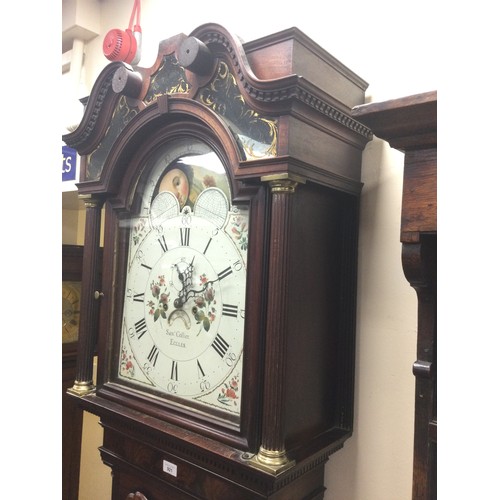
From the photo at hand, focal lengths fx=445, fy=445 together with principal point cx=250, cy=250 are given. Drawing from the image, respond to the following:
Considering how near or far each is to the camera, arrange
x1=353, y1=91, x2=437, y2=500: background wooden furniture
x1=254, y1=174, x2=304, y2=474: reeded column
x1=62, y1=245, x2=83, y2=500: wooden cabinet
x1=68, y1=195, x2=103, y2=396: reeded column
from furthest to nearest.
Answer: x1=62, y1=245, x2=83, y2=500: wooden cabinet
x1=68, y1=195, x2=103, y2=396: reeded column
x1=254, y1=174, x2=304, y2=474: reeded column
x1=353, y1=91, x2=437, y2=500: background wooden furniture

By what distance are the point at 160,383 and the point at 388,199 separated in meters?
0.59

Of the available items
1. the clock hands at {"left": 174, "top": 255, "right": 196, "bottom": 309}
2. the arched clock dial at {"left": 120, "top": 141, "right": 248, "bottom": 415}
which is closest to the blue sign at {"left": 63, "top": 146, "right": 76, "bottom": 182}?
the arched clock dial at {"left": 120, "top": 141, "right": 248, "bottom": 415}

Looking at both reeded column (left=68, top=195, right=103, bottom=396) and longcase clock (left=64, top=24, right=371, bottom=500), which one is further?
reeded column (left=68, top=195, right=103, bottom=396)

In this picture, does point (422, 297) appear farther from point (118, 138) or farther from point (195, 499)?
point (118, 138)

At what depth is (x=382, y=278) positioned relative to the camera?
2.90 feet

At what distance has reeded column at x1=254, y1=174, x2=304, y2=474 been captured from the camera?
71cm

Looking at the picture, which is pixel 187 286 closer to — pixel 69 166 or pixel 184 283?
pixel 184 283

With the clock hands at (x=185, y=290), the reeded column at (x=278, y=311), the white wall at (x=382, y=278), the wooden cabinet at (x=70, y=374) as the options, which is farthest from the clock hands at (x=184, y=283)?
the wooden cabinet at (x=70, y=374)

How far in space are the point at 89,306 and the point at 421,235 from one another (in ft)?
2.49

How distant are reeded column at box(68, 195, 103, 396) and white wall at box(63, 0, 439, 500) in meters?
0.52

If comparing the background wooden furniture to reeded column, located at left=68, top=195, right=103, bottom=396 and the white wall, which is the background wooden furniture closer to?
the white wall

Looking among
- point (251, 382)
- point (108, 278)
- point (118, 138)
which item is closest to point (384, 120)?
point (251, 382)

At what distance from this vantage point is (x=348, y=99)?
2.78 ft

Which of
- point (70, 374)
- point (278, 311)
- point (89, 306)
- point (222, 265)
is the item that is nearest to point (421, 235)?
point (278, 311)
